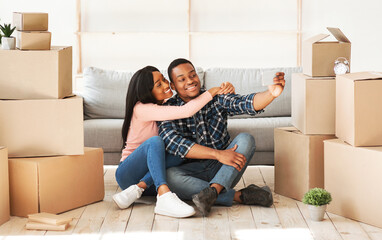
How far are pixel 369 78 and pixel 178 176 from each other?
Result: 3.58 ft

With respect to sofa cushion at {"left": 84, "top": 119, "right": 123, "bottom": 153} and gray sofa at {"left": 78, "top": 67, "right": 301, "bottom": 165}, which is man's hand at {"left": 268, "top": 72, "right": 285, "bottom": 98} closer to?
gray sofa at {"left": 78, "top": 67, "right": 301, "bottom": 165}

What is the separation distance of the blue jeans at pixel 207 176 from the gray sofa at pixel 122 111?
82cm

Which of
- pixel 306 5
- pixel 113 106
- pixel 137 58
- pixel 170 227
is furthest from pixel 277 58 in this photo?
pixel 170 227

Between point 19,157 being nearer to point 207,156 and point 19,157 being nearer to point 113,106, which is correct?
point 207,156

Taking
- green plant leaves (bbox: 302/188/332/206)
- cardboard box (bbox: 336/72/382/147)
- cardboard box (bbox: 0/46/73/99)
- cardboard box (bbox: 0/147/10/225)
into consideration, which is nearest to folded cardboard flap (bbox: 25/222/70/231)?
cardboard box (bbox: 0/147/10/225)

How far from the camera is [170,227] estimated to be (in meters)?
2.92

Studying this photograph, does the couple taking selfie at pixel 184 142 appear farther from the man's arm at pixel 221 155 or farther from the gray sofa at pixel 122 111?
the gray sofa at pixel 122 111

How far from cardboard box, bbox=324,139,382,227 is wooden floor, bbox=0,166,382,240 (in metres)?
0.05

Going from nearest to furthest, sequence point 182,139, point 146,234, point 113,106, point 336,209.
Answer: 1. point 146,234
2. point 336,209
3. point 182,139
4. point 113,106

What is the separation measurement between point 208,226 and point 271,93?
0.75 metres

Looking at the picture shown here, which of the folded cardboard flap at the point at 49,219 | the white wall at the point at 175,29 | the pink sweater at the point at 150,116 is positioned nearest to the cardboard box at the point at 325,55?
the pink sweater at the point at 150,116

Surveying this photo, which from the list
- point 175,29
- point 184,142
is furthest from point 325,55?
point 175,29

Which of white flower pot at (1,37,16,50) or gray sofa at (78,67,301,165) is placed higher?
white flower pot at (1,37,16,50)

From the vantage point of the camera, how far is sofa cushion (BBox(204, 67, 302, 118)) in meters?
4.57
